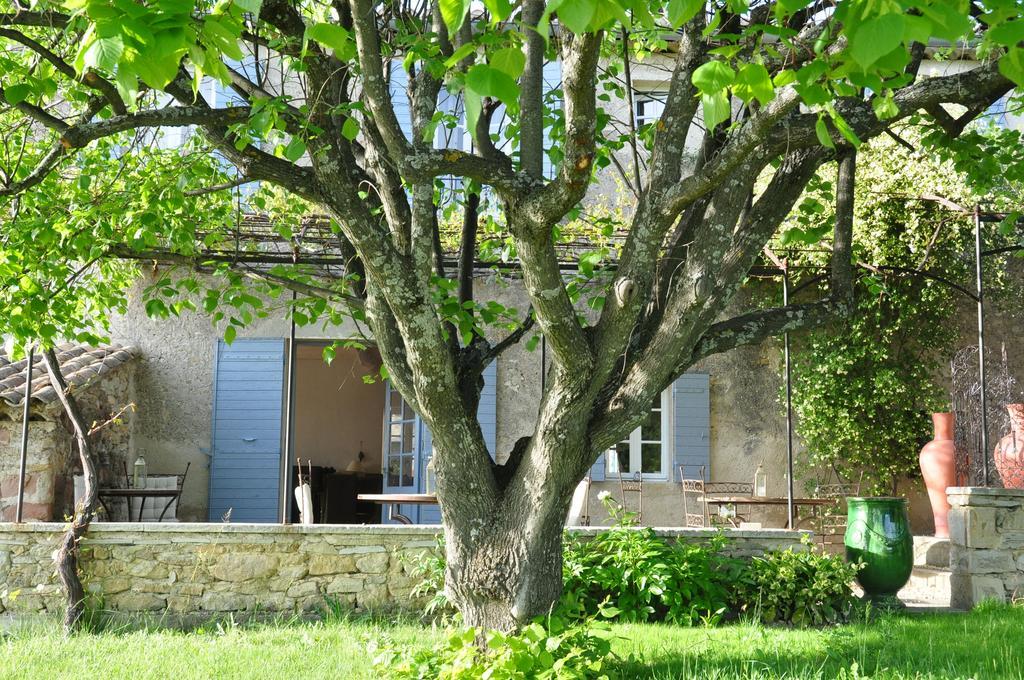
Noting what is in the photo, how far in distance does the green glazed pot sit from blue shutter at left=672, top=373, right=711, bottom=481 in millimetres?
3015

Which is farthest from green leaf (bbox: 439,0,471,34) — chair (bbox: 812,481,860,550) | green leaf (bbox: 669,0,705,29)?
chair (bbox: 812,481,860,550)

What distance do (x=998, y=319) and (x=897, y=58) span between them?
28.4ft

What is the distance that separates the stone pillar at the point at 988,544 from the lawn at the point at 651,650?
1.55ft

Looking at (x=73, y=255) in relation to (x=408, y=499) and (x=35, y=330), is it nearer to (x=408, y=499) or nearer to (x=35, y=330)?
(x=35, y=330)

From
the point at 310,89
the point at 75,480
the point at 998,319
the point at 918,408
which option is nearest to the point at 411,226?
the point at 310,89

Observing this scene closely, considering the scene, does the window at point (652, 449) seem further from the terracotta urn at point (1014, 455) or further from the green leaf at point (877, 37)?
the green leaf at point (877, 37)

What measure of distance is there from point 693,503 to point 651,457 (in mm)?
649

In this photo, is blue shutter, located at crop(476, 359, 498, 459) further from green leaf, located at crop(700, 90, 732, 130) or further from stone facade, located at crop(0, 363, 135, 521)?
green leaf, located at crop(700, 90, 732, 130)

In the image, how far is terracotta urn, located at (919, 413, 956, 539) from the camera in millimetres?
8453

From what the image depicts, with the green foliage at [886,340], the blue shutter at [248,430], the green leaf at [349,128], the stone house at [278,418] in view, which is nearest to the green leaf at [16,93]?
the green leaf at [349,128]

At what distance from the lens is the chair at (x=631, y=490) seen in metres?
9.24

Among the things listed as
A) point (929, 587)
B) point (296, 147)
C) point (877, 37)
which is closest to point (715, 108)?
point (877, 37)

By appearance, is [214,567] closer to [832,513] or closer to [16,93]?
[16,93]

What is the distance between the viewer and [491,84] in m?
1.88
